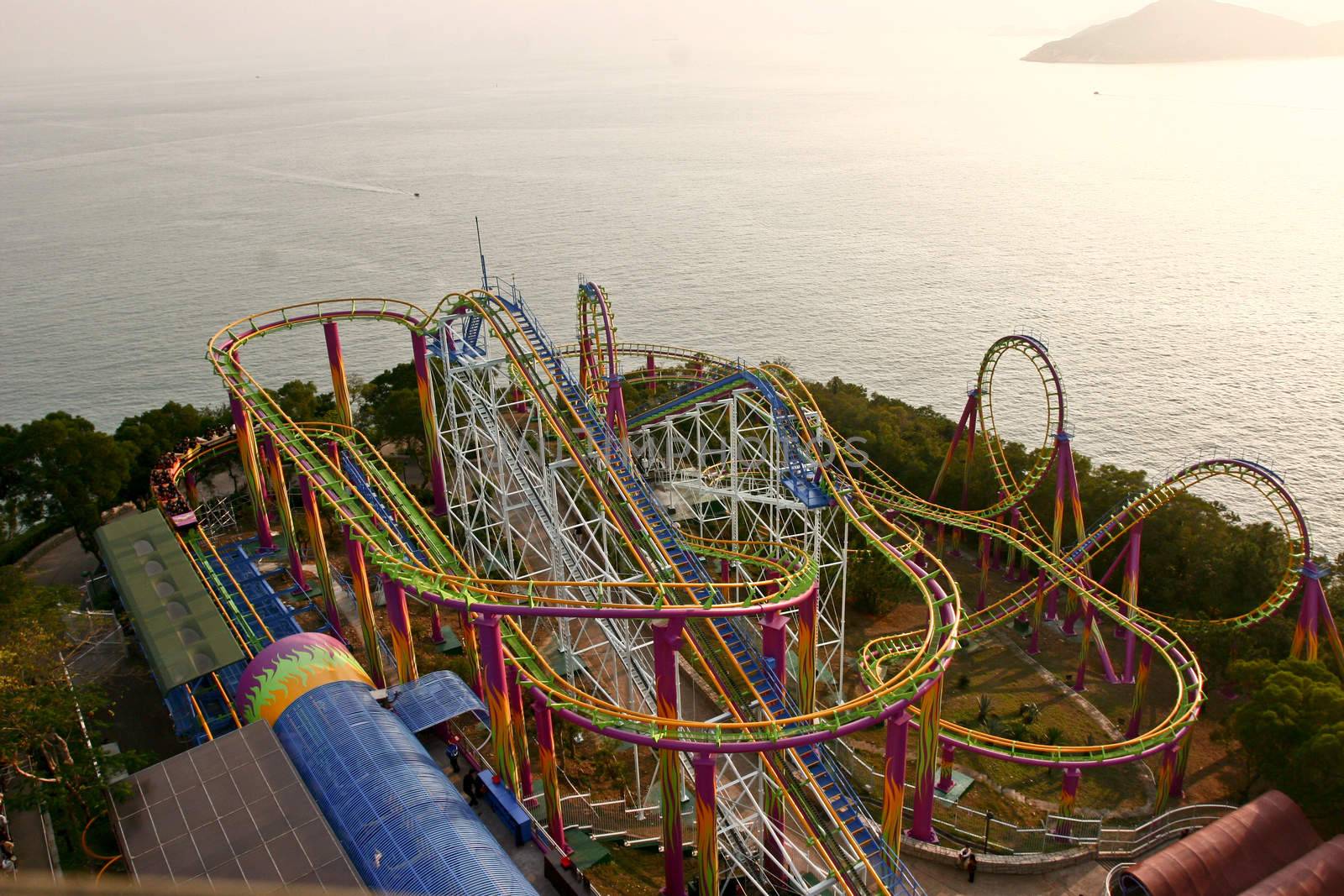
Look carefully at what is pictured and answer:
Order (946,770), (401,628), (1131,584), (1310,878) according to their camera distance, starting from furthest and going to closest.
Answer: (1131,584) → (946,770) → (401,628) → (1310,878)

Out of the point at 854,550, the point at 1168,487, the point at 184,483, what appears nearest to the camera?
the point at 1168,487

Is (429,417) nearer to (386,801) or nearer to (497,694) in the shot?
(497,694)

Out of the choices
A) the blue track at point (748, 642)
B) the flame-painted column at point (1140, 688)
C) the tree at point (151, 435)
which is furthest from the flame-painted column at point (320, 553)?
the flame-painted column at point (1140, 688)

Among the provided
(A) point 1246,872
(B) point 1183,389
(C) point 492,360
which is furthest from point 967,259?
(A) point 1246,872

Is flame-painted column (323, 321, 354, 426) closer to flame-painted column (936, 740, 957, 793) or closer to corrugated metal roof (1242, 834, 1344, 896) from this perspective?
flame-painted column (936, 740, 957, 793)

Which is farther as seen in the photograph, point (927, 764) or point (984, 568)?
point (984, 568)

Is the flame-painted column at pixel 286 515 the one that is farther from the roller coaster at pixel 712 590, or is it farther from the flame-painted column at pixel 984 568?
the flame-painted column at pixel 984 568

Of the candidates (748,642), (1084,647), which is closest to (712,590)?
(748,642)

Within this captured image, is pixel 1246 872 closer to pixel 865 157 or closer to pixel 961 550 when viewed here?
pixel 961 550
